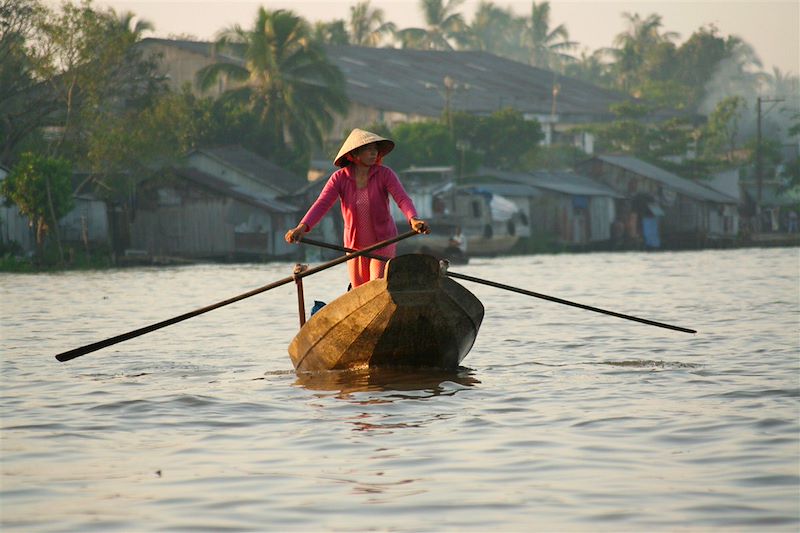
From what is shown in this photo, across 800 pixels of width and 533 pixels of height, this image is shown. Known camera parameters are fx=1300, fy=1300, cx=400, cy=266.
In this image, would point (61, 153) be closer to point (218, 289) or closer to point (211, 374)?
point (218, 289)

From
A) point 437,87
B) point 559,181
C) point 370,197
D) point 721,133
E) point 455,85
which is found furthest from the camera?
point 721,133

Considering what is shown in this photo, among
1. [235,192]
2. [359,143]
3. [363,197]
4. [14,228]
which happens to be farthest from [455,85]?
[359,143]

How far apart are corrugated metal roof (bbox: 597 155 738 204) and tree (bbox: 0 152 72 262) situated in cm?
2334

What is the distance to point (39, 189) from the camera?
3016 centimetres

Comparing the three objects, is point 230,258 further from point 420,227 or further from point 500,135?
point 420,227

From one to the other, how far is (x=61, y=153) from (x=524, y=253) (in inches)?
620

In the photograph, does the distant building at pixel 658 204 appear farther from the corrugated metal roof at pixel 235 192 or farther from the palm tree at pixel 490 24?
the palm tree at pixel 490 24

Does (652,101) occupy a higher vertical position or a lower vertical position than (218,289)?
higher

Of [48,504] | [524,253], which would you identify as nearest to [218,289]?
[48,504]

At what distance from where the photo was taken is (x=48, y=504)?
500cm

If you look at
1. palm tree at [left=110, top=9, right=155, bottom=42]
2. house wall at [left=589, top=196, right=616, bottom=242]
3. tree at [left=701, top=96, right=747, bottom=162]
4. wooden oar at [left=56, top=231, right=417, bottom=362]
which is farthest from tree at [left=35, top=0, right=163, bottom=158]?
tree at [left=701, top=96, right=747, bottom=162]

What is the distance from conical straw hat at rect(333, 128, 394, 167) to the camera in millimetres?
8523

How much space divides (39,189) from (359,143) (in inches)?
910

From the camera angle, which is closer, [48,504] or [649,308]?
[48,504]
